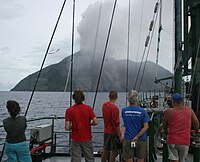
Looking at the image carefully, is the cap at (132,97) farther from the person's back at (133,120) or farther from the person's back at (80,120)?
the person's back at (80,120)

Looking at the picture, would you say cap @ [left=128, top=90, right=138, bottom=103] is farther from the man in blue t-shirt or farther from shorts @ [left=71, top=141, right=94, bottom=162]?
shorts @ [left=71, top=141, right=94, bottom=162]

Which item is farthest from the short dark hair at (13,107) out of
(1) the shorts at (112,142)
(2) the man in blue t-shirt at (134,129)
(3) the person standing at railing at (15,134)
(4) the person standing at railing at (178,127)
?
(4) the person standing at railing at (178,127)

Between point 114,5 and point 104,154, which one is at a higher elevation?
point 114,5

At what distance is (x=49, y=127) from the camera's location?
880cm

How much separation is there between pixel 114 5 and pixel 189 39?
7.45 feet

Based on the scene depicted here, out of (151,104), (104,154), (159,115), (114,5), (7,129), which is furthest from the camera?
(151,104)

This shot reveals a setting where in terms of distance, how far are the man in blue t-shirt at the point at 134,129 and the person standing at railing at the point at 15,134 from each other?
1664 mm

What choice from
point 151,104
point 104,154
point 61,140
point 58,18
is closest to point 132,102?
point 104,154

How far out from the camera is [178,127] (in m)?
5.66

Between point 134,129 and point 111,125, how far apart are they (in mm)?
898

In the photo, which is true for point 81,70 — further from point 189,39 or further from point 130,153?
point 130,153

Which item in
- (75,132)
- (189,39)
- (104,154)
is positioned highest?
(189,39)

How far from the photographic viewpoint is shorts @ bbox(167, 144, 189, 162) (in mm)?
5742

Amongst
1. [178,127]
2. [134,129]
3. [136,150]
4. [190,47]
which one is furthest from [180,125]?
[190,47]
